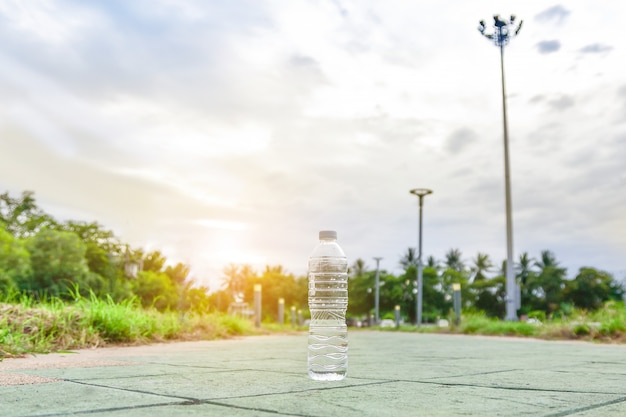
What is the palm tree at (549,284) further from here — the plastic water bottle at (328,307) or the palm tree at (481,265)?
the plastic water bottle at (328,307)

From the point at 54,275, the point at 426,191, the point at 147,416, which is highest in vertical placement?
the point at 426,191

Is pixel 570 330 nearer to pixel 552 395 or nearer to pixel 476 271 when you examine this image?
pixel 552 395

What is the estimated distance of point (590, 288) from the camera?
242ft

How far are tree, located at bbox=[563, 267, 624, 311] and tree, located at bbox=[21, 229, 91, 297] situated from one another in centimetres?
5648

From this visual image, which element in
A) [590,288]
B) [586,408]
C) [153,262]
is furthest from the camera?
[590,288]

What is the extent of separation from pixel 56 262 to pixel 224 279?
6355cm

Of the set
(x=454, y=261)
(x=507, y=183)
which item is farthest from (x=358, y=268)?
(x=507, y=183)

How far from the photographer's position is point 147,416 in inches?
86.4

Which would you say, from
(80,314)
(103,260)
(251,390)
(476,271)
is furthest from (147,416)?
(476,271)

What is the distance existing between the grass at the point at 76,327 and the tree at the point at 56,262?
3106 cm

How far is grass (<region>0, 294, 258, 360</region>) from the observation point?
642cm

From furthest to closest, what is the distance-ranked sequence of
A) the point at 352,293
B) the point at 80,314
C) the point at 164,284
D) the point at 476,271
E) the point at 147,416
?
the point at 476,271 < the point at 352,293 < the point at 164,284 < the point at 80,314 < the point at 147,416

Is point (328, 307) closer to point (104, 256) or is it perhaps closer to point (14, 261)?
point (14, 261)

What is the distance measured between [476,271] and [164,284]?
184ft
